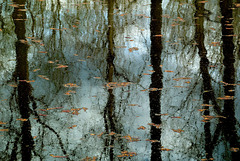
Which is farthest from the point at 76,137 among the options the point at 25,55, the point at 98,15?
the point at 98,15

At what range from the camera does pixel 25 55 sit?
637cm

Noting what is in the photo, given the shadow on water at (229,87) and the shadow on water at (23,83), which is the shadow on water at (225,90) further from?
the shadow on water at (23,83)

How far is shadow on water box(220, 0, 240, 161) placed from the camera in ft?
12.9

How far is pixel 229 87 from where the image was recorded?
5.40 metres

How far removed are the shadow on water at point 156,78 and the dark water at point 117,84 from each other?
2 centimetres

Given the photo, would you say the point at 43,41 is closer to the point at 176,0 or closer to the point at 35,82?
the point at 35,82

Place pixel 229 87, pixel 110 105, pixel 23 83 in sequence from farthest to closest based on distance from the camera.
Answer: pixel 229 87 < pixel 23 83 < pixel 110 105

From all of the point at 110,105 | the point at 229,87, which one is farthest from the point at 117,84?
the point at 229,87

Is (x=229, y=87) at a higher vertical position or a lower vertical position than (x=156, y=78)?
lower

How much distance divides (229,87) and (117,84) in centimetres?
205

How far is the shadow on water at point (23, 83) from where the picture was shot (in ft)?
12.1

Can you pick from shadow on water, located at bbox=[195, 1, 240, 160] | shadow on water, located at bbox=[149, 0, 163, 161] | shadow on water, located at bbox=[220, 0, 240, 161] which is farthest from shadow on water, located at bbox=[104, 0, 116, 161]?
shadow on water, located at bbox=[220, 0, 240, 161]

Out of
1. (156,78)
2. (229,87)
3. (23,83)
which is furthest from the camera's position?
(156,78)

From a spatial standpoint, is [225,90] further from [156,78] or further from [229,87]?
[156,78]
